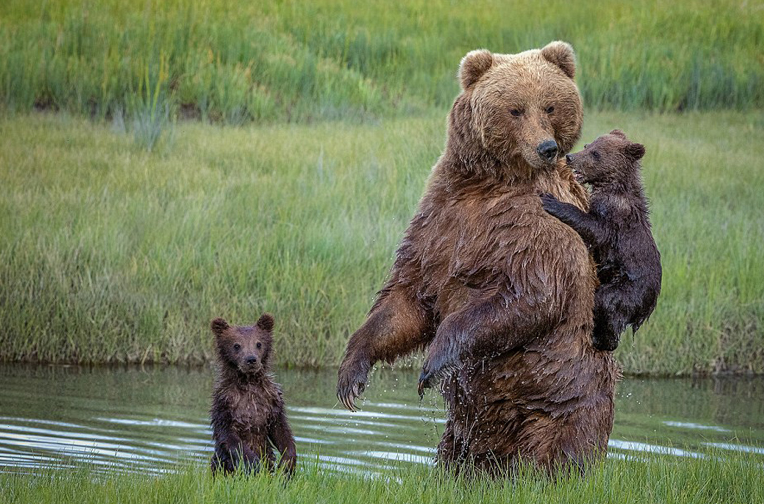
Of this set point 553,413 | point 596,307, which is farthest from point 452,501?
point 596,307

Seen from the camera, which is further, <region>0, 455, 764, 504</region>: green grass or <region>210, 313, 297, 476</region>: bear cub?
<region>210, 313, 297, 476</region>: bear cub

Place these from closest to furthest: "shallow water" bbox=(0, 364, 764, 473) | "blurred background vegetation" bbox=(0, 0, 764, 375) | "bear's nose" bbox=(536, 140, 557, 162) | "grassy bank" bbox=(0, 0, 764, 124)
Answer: "bear's nose" bbox=(536, 140, 557, 162)
"shallow water" bbox=(0, 364, 764, 473)
"blurred background vegetation" bbox=(0, 0, 764, 375)
"grassy bank" bbox=(0, 0, 764, 124)

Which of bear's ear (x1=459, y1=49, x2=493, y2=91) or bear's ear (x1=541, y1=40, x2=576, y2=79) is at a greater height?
bear's ear (x1=541, y1=40, x2=576, y2=79)

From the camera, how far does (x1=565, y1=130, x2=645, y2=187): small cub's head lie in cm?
484

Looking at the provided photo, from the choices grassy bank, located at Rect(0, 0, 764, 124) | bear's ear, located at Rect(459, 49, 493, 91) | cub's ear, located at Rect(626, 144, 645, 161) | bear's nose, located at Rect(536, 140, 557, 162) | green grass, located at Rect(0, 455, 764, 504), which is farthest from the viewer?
grassy bank, located at Rect(0, 0, 764, 124)

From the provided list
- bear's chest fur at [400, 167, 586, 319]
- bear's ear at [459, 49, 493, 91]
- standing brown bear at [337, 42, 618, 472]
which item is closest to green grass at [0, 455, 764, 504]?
standing brown bear at [337, 42, 618, 472]

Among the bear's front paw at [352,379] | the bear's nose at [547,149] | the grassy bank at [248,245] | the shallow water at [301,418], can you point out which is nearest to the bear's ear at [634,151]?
the bear's nose at [547,149]

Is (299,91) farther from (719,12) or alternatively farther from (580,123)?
(580,123)

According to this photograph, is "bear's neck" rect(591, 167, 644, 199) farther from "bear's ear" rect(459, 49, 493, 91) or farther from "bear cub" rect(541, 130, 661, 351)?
"bear's ear" rect(459, 49, 493, 91)

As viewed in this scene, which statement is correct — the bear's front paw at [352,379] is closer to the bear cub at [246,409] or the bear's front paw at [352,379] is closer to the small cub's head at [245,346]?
the bear cub at [246,409]

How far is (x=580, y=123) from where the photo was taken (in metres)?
4.92

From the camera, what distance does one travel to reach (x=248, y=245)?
9.46m

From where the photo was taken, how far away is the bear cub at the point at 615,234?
15.6ft

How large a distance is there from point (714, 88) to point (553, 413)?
465 inches
